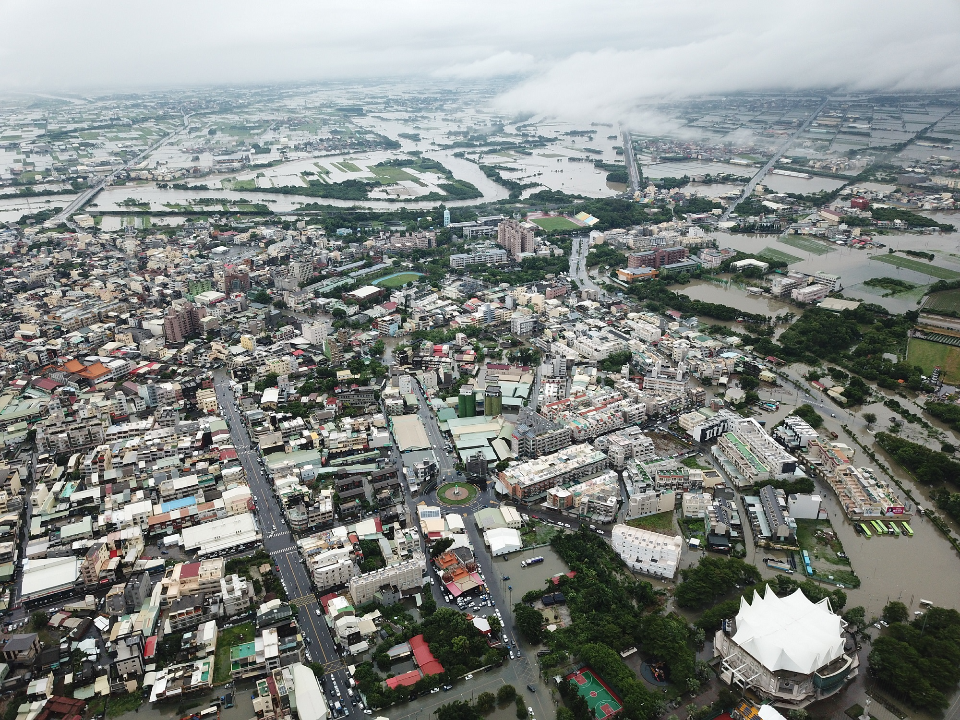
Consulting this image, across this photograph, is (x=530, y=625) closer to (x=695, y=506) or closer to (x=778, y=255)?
(x=695, y=506)

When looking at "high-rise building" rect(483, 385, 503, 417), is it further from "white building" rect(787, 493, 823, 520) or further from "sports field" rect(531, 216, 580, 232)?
"sports field" rect(531, 216, 580, 232)

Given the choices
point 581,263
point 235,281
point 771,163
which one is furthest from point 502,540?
point 771,163

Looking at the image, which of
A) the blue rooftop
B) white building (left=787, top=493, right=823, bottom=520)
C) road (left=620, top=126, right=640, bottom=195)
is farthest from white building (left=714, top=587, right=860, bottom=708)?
road (left=620, top=126, right=640, bottom=195)

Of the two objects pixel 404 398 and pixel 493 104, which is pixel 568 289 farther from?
pixel 493 104

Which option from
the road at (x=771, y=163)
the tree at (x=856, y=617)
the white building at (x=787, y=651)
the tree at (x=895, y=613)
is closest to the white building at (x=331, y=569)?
the white building at (x=787, y=651)

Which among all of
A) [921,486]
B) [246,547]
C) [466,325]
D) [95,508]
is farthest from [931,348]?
[95,508]

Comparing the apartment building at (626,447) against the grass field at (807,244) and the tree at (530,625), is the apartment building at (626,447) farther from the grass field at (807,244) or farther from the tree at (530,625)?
the grass field at (807,244)
